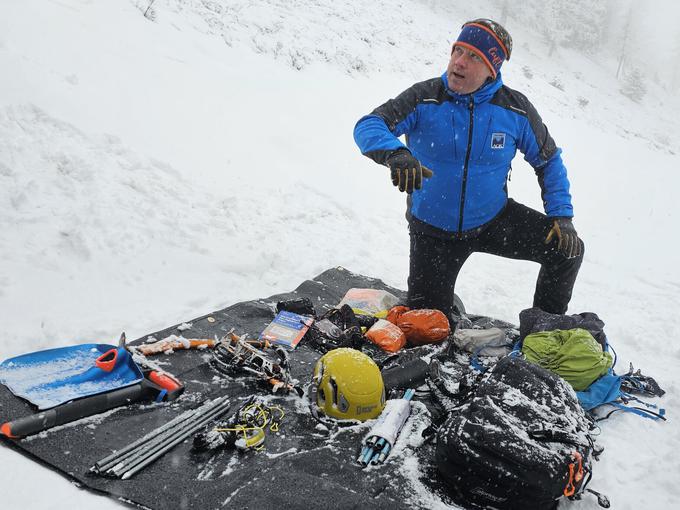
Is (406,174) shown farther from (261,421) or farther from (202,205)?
(202,205)

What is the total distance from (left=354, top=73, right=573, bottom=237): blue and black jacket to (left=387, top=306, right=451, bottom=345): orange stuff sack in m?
0.70

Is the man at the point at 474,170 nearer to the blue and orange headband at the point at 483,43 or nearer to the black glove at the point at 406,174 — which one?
the blue and orange headband at the point at 483,43

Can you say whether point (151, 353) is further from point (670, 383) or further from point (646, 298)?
point (646, 298)

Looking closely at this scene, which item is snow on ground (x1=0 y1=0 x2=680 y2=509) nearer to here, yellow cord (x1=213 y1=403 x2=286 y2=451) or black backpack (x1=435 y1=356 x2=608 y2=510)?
black backpack (x1=435 y1=356 x2=608 y2=510)

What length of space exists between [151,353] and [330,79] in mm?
10686

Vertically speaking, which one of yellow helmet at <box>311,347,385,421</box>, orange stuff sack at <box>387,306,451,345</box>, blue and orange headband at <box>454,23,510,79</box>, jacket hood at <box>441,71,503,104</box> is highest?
blue and orange headband at <box>454,23,510,79</box>

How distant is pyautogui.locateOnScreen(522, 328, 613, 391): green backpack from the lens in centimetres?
347

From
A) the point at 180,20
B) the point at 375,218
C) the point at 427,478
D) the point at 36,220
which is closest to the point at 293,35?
the point at 180,20

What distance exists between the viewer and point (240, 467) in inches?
97.4

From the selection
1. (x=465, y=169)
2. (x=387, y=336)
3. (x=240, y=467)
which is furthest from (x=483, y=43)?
(x=240, y=467)

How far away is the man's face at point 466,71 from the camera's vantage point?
368 centimetres

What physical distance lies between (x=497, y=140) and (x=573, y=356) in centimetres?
171

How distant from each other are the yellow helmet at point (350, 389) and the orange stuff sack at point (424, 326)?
1065 millimetres

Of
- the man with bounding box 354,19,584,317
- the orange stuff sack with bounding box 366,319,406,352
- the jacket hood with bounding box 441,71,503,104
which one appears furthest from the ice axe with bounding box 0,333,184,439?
the jacket hood with bounding box 441,71,503,104
